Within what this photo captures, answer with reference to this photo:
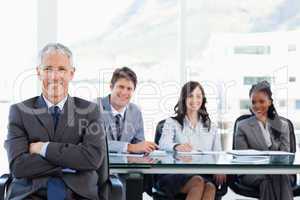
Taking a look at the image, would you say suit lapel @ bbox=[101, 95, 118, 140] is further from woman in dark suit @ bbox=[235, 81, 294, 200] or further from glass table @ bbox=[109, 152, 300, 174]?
woman in dark suit @ bbox=[235, 81, 294, 200]

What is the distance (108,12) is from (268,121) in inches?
73.4

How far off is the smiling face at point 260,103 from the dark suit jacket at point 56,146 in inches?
61.1

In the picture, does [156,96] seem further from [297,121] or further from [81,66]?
[297,121]

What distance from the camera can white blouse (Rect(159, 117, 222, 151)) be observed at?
3.32 metres

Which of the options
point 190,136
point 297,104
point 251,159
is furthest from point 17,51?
point 297,104

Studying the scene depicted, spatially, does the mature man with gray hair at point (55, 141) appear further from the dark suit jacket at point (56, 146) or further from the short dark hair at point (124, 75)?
the short dark hair at point (124, 75)

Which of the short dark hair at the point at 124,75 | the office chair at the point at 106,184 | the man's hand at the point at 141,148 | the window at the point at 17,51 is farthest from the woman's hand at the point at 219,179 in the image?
the window at the point at 17,51

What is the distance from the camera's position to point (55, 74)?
2.32m

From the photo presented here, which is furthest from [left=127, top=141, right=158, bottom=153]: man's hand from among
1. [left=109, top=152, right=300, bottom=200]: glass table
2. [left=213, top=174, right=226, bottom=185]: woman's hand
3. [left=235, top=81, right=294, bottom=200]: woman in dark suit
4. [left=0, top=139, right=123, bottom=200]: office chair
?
[left=235, top=81, right=294, bottom=200]: woman in dark suit

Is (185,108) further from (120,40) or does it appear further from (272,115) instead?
(120,40)

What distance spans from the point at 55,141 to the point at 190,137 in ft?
4.19

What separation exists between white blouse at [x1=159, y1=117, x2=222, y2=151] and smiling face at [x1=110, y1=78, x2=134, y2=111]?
35cm

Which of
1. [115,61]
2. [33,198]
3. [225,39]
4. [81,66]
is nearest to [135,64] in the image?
[115,61]

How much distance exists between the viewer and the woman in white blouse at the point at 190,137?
3092 millimetres
